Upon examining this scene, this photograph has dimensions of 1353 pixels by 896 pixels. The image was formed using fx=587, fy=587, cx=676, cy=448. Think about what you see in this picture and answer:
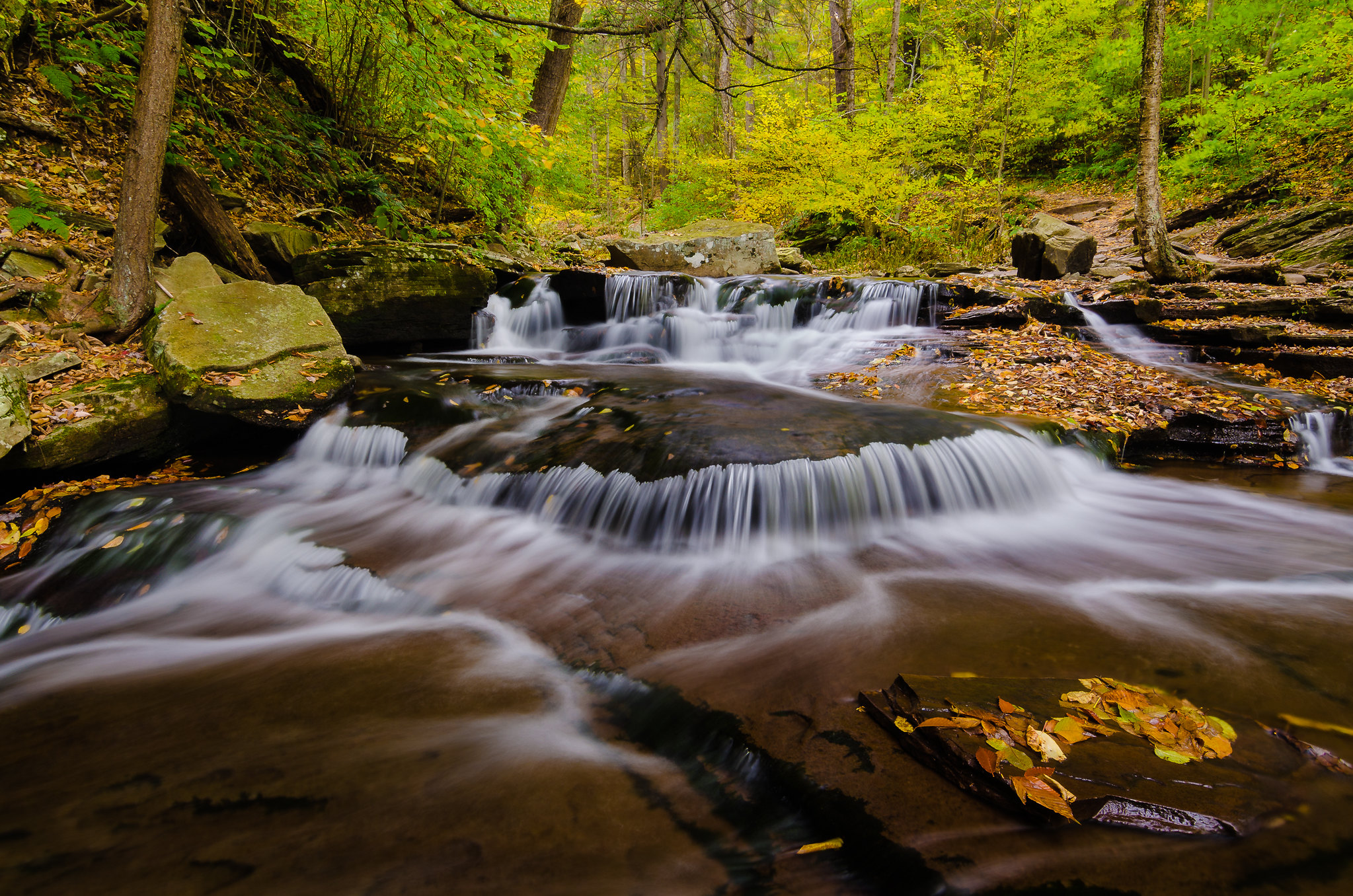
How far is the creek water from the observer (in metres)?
1.66

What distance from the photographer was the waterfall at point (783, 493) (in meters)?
4.16

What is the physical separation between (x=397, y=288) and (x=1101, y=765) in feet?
27.7

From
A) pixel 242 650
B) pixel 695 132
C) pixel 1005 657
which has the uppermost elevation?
pixel 695 132

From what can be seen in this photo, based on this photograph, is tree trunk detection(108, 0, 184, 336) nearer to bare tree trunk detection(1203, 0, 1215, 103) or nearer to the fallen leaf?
the fallen leaf

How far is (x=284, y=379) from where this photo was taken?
546cm

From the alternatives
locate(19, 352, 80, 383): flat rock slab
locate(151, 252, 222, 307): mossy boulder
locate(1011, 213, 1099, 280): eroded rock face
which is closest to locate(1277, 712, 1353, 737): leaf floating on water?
locate(19, 352, 80, 383): flat rock slab

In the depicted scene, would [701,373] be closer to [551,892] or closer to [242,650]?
[242,650]

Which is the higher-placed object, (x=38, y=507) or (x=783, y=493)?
(x=783, y=493)

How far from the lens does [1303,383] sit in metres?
6.37

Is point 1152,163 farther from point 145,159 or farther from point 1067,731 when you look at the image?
point 145,159

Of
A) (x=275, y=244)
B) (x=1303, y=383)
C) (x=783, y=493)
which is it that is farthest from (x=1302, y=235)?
(x=275, y=244)

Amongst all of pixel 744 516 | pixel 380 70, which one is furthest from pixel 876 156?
pixel 744 516

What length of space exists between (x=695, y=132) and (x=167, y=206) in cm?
2449

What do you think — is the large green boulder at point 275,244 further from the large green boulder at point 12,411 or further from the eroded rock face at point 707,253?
the eroded rock face at point 707,253
